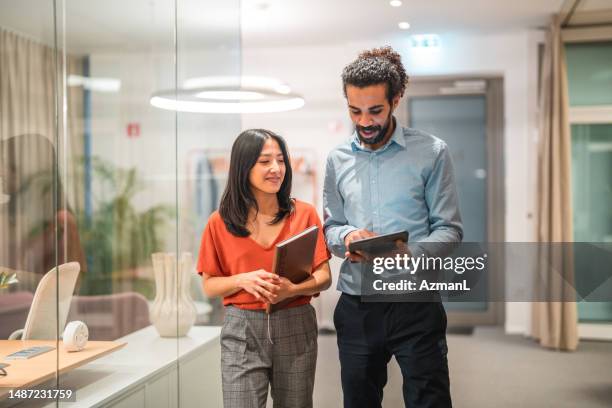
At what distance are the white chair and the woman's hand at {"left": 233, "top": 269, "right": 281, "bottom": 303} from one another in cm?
60

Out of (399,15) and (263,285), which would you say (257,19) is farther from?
(263,285)

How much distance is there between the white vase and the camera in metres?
2.73

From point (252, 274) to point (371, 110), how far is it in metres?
0.59

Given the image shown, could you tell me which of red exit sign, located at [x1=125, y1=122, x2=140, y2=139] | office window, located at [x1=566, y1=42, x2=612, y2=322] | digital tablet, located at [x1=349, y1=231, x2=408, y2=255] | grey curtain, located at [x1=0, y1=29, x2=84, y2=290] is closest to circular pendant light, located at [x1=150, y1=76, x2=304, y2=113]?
red exit sign, located at [x1=125, y1=122, x2=140, y2=139]

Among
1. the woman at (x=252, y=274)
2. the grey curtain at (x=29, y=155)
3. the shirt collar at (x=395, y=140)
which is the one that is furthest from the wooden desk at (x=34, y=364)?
the shirt collar at (x=395, y=140)

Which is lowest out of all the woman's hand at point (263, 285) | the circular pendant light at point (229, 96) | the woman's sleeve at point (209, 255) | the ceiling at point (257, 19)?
the woman's hand at point (263, 285)

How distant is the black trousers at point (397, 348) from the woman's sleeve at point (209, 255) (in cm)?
41

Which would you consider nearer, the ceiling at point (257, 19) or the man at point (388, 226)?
the man at point (388, 226)

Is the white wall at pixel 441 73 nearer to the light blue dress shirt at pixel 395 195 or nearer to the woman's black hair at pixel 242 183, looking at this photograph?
the light blue dress shirt at pixel 395 195

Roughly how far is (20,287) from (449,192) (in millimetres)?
1288

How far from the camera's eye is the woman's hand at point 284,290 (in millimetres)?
1869

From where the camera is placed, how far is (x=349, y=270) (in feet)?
6.68
